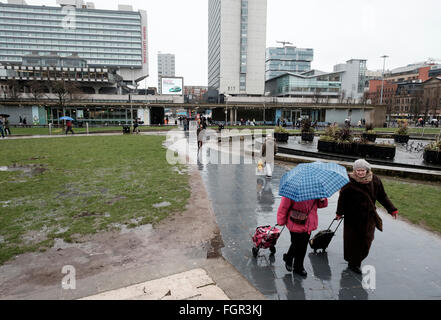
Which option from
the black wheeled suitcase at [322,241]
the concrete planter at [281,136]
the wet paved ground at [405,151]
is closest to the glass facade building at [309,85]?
the concrete planter at [281,136]

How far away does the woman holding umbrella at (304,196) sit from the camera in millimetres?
3424

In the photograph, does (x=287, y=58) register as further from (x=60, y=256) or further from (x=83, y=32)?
(x=60, y=256)

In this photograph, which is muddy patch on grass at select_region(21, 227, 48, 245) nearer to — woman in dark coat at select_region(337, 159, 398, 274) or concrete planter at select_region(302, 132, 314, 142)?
woman in dark coat at select_region(337, 159, 398, 274)

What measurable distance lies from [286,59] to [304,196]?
139 m

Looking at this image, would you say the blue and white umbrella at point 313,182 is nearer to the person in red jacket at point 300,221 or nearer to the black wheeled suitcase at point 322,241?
the person in red jacket at point 300,221

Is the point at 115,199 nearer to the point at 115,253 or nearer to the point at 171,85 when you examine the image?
the point at 115,253

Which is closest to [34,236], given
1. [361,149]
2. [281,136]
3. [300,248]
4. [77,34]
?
[300,248]

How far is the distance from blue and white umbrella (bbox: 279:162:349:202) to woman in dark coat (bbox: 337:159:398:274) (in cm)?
35

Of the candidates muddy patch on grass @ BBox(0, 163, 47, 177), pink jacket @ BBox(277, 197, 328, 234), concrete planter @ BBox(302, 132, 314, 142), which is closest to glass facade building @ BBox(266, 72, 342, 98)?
concrete planter @ BBox(302, 132, 314, 142)

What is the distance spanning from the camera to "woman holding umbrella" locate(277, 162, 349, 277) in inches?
135

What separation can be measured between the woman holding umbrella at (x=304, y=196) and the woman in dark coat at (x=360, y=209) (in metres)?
0.30

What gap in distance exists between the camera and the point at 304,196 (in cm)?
341

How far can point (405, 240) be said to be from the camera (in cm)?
517
